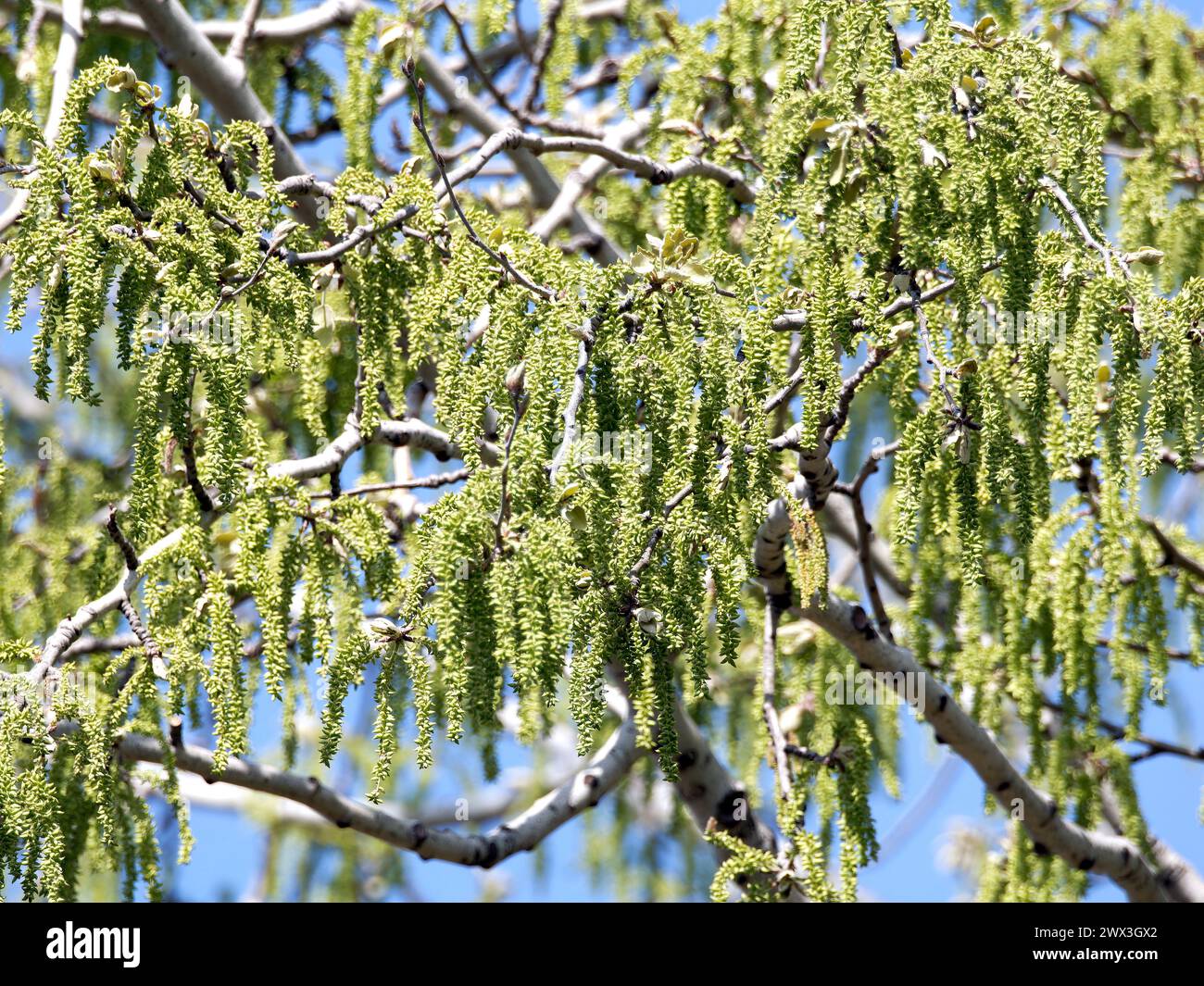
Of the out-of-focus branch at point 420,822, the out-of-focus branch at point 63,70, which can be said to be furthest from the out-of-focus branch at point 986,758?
the out-of-focus branch at point 63,70

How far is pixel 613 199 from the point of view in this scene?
6277mm

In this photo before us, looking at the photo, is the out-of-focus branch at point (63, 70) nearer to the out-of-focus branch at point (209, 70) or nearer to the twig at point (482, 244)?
the out-of-focus branch at point (209, 70)

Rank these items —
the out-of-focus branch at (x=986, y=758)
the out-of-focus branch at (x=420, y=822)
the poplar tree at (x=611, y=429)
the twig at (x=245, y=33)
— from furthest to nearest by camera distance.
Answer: the twig at (x=245, y=33) → the out-of-focus branch at (x=986, y=758) → the out-of-focus branch at (x=420, y=822) → the poplar tree at (x=611, y=429)

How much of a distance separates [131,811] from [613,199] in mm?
3264

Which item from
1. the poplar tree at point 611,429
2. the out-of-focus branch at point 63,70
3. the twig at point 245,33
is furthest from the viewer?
the twig at point 245,33

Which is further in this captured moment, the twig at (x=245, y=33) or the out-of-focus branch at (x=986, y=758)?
the twig at (x=245, y=33)

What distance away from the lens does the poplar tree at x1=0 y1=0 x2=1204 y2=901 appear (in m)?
3.01

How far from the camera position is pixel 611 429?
3.07 m

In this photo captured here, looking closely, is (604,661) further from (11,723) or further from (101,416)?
(101,416)

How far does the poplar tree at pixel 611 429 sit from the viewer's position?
3.01m

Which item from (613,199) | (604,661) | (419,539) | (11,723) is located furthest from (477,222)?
(613,199)

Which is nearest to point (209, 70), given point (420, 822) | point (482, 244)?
point (482, 244)

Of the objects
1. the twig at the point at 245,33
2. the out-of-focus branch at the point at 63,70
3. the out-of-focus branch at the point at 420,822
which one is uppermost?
the twig at the point at 245,33

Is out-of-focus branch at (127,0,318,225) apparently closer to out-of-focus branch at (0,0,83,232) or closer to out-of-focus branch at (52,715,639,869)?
out-of-focus branch at (0,0,83,232)
